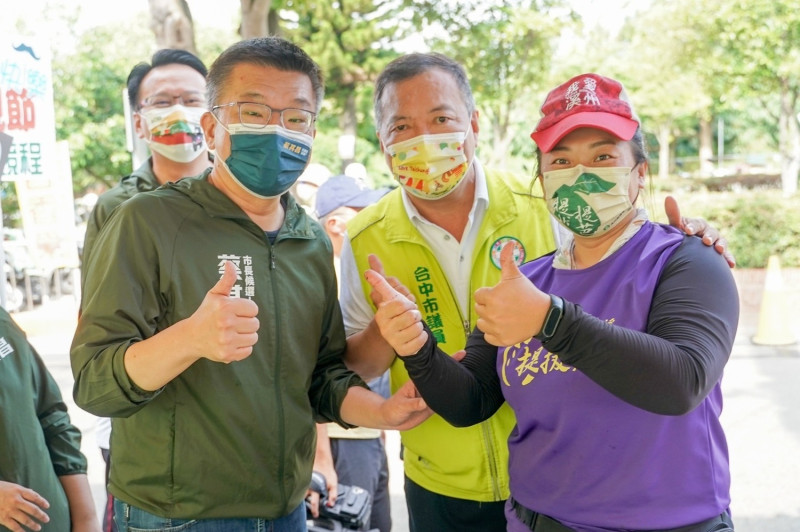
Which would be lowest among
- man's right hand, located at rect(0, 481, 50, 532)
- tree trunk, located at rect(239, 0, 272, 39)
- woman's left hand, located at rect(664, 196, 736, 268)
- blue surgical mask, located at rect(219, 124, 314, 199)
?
man's right hand, located at rect(0, 481, 50, 532)

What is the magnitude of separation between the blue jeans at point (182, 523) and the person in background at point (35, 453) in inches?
13.7

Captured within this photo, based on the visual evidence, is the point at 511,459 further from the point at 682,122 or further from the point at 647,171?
the point at 682,122

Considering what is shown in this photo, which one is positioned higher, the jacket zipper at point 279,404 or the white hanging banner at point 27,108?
the white hanging banner at point 27,108

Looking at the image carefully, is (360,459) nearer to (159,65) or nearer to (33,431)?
(33,431)

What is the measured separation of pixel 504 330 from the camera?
1.69 meters

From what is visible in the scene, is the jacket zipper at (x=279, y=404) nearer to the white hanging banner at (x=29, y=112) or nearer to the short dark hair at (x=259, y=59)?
the short dark hair at (x=259, y=59)

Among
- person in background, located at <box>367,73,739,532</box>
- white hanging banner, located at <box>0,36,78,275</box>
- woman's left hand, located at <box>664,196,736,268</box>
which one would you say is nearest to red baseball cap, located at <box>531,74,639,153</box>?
person in background, located at <box>367,73,739,532</box>

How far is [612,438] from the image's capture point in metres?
1.87

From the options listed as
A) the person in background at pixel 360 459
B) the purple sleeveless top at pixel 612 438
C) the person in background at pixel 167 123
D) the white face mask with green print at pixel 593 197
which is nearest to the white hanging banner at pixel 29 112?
the person in background at pixel 167 123

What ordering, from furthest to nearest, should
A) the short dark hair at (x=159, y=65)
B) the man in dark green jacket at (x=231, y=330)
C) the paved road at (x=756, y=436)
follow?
1. the paved road at (x=756, y=436)
2. the short dark hair at (x=159, y=65)
3. the man in dark green jacket at (x=231, y=330)

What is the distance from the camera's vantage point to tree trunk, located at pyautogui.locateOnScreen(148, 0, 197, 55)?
20.3ft

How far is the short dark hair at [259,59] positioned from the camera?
2.31 m

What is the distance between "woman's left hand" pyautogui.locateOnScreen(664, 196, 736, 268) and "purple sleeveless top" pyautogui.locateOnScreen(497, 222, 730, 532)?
0.06 m

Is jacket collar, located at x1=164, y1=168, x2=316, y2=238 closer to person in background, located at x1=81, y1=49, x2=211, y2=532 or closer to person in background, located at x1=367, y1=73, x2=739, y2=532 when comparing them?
person in background, located at x1=367, y1=73, x2=739, y2=532
